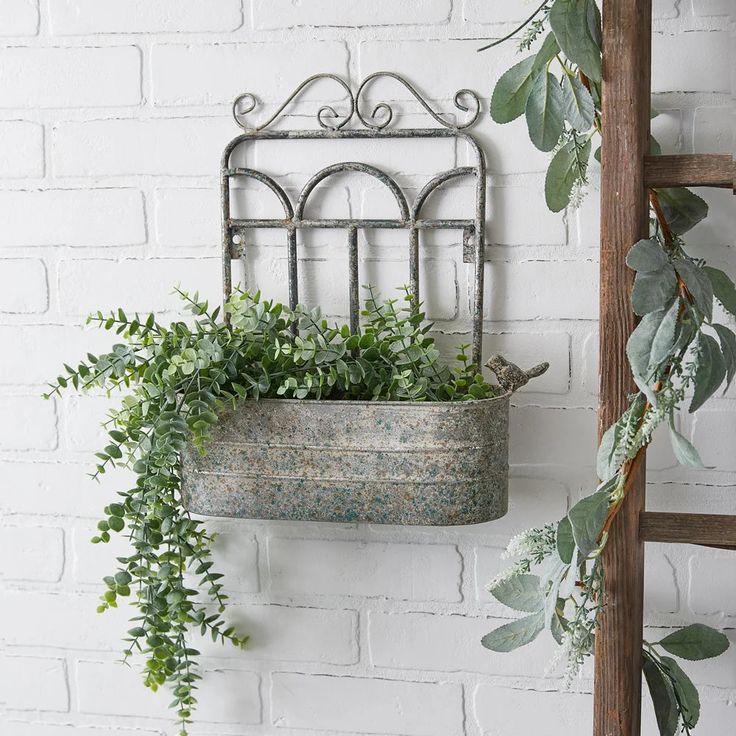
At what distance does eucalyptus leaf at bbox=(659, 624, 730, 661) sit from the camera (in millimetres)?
1007

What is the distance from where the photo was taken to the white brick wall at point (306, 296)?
1.09 metres

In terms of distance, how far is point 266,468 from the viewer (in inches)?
40.4

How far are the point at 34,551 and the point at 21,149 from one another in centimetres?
53

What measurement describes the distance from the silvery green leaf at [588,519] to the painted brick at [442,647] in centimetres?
32

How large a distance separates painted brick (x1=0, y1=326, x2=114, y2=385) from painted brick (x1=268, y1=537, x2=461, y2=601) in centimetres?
35

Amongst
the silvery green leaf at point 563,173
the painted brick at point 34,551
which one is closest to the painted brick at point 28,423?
the painted brick at point 34,551

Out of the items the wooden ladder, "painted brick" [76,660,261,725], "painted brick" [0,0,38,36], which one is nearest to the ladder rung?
the wooden ladder

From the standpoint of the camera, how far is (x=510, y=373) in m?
1.02

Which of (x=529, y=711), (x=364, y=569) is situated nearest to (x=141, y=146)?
(x=364, y=569)

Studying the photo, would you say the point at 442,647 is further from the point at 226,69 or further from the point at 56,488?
the point at 226,69

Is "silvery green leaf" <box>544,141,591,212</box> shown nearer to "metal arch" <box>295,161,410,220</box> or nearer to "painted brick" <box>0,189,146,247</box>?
"metal arch" <box>295,161,410,220</box>

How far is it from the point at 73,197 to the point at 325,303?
1.17 ft

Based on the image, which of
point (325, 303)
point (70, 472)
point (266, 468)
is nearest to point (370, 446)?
point (266, 468)

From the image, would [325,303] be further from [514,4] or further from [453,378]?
[514,4]
